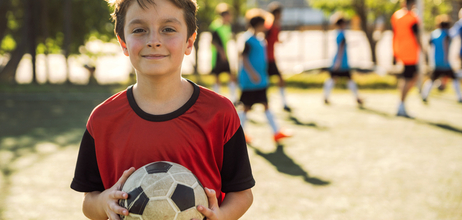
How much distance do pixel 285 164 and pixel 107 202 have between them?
415 centimetres

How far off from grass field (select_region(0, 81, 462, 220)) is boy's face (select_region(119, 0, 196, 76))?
8.38 ft

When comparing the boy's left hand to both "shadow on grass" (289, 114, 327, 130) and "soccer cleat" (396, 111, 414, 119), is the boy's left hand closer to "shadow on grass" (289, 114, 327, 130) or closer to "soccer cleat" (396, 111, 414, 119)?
"shadow on grass" (289, 114, 327, 130)

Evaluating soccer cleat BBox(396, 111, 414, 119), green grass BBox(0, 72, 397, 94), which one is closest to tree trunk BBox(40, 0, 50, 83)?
green grass BBox(0, 72, 397, 94)

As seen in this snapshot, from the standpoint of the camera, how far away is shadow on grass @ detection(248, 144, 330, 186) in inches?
193

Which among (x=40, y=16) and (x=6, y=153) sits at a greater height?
(x=40, y=16)

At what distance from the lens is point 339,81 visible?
45.5 feet

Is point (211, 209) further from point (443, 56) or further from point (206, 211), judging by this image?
point (443, 56)

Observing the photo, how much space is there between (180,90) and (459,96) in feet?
33.4

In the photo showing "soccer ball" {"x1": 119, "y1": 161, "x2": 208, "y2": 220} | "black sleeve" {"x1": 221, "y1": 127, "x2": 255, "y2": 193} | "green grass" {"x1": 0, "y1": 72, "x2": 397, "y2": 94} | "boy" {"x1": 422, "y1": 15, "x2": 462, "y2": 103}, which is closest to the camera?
"soccer ball" {"x1": 119, "y1": 161, "x2": 208, "y2": 220}

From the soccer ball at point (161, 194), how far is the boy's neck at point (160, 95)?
24cm

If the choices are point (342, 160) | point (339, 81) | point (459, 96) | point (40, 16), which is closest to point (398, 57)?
point (459, 96)

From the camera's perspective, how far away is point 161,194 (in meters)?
1.51

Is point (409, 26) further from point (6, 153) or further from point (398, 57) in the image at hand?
point (6, 153)

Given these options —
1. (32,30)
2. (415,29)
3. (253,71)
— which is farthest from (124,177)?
(32,30)
